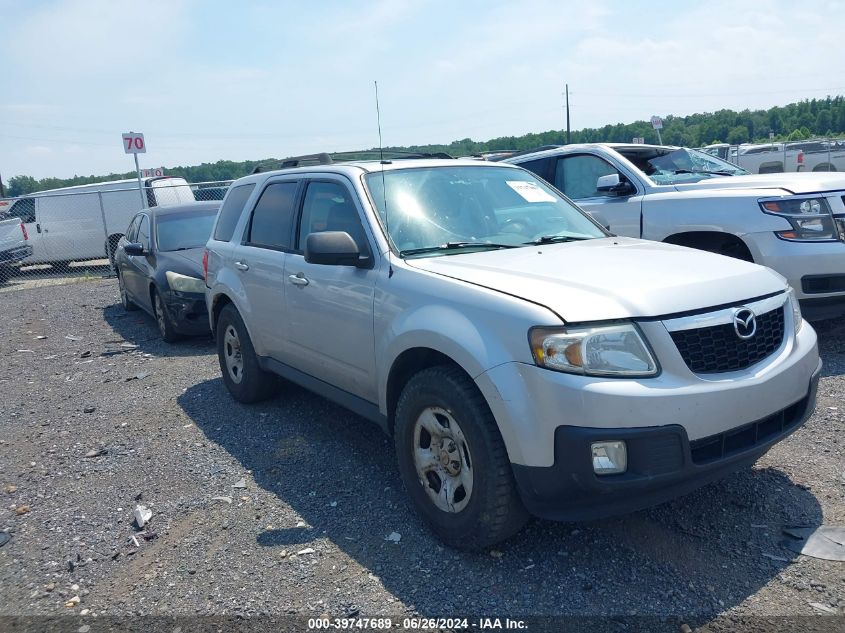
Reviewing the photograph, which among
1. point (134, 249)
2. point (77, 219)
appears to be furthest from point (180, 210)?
point (77, 219)

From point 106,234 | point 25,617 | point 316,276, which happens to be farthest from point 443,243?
point 106,234

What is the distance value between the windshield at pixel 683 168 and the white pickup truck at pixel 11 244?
14.6 meters

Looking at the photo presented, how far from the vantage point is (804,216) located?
19.7 ft

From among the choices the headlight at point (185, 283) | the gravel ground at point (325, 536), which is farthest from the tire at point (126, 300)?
the gravel ground at point (325, 536)

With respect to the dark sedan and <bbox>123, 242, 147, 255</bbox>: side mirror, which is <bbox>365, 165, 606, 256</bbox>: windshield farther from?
<bbox>123, 242, 147, 255</bbox>: side mirror

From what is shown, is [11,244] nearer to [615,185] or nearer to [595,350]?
[615,185]

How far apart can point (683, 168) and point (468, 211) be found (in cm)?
401

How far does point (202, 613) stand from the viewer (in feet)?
10.5

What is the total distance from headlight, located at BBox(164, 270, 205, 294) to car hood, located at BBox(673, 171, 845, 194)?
5396 millimetres

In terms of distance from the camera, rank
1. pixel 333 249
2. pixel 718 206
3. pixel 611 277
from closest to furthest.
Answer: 1. pixel 611 277
2. pixel 333 249
3. pixel 718 206

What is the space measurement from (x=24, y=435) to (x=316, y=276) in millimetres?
3072

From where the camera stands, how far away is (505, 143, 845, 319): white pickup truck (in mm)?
5902

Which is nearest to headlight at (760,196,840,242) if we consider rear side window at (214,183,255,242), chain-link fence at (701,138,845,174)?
rear side window at (214,183,255,242)

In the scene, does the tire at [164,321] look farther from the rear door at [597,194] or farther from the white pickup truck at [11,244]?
the white pickup truck at [11,244]
